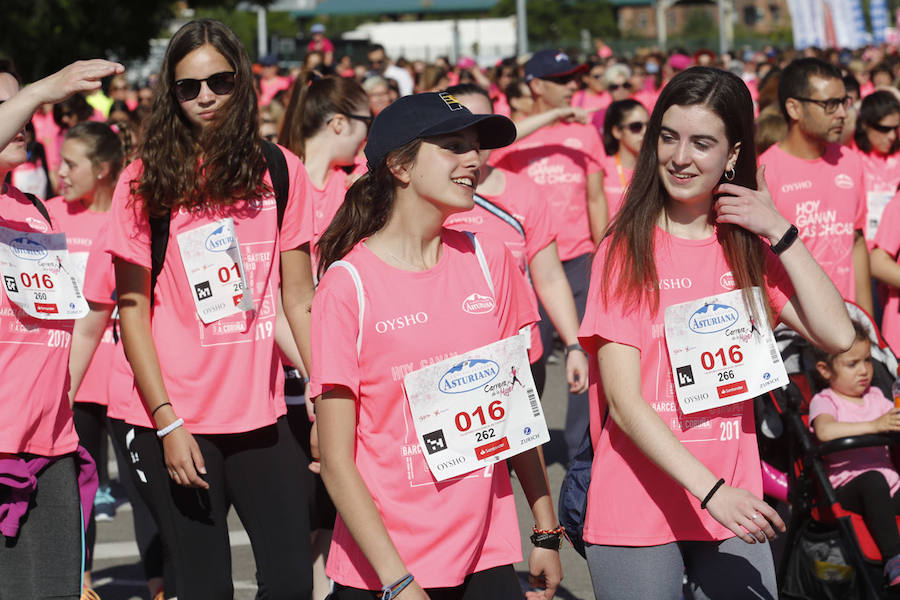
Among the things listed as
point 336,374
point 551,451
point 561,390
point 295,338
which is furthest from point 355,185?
point 561,390

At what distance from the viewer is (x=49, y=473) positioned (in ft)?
13.5

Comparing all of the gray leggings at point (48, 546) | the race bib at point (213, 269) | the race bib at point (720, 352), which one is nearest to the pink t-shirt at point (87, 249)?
the gray leggings at point (48, 546)

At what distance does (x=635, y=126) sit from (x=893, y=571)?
498 centimetres

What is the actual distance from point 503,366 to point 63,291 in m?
1.70

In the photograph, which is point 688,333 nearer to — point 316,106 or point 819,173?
point 316,106

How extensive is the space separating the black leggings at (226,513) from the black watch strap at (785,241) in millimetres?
1751

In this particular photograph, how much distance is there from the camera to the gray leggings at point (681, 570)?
3.41 m

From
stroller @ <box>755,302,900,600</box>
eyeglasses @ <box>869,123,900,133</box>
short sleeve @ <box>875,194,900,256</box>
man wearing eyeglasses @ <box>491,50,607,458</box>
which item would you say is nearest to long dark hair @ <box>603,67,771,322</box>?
stroller @ <box>755,302,900,600</box>

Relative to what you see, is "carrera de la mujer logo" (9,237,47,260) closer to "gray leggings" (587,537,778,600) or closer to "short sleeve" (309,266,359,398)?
"short sleeve" (309,266,359,398)

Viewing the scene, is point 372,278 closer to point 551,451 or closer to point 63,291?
point 63,291

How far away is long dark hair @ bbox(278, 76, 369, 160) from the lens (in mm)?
5934

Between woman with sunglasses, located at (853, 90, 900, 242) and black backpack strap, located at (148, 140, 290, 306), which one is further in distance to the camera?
woman with sunglasses, located at (853, 90, 900, 242)

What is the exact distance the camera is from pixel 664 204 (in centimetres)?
356

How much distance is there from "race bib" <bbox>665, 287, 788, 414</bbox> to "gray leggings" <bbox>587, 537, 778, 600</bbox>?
39cm
